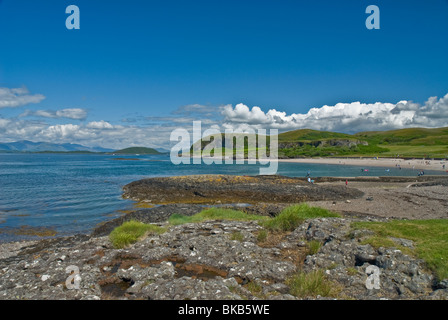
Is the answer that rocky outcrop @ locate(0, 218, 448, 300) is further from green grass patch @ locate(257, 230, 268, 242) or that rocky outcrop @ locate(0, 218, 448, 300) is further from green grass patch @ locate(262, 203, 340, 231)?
green grass patch @ locate(262, 203, 340, 231)

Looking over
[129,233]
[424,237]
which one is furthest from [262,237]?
[129,233]

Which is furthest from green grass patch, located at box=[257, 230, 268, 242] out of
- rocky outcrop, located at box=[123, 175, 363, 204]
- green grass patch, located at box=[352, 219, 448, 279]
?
rocky outcrop, located at box=[123, 175, 363, 204]

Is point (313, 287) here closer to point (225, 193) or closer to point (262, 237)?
point (262, 237)

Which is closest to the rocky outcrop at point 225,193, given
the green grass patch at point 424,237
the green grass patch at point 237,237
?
the green grass patch at point 237,237

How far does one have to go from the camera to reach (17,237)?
63.7 ft

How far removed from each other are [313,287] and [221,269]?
10.8 feet

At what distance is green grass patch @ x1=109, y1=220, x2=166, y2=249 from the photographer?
1199 cm

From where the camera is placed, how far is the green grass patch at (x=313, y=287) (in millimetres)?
7141

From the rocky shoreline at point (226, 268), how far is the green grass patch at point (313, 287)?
3.3 inches

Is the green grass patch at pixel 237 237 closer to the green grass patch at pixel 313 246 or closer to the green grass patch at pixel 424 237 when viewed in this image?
the green grass patch at pixel 313 246

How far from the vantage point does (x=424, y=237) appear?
988cm
